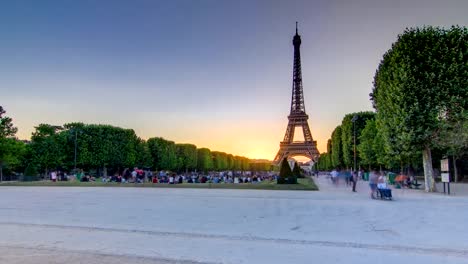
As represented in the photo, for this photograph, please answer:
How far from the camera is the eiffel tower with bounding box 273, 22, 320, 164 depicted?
255 ft

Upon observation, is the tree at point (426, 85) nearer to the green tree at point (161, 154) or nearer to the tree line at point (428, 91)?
the tree line at point (428, 91)

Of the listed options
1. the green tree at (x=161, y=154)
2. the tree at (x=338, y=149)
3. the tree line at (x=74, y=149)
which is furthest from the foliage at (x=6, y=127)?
the tree at (x=338, y=149)

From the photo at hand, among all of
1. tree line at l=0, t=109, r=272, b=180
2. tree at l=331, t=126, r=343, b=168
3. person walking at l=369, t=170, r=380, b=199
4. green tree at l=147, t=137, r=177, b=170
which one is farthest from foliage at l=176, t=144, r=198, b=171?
person walking at l=369, t=170, r=380, b=199

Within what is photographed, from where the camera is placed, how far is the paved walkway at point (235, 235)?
6328mm

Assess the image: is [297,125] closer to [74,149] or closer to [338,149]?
[338,149]

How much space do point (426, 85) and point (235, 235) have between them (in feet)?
60.1

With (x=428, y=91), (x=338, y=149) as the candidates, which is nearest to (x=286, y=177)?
(x=428, y=91)

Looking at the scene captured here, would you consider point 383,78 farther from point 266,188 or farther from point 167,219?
point 167,219

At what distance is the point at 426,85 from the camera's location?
21.4 m

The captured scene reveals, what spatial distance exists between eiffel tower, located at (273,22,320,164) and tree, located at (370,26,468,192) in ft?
176

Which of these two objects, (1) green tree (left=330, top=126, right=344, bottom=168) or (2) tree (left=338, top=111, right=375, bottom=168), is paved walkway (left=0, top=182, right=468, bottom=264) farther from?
(1) green tree (left=330, top=126, right=344, bottom=168)

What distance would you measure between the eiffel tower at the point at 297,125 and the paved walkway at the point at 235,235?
212 feet

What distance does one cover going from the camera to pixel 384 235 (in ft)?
27.3

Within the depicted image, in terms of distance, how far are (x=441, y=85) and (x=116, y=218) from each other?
64.8 ft
